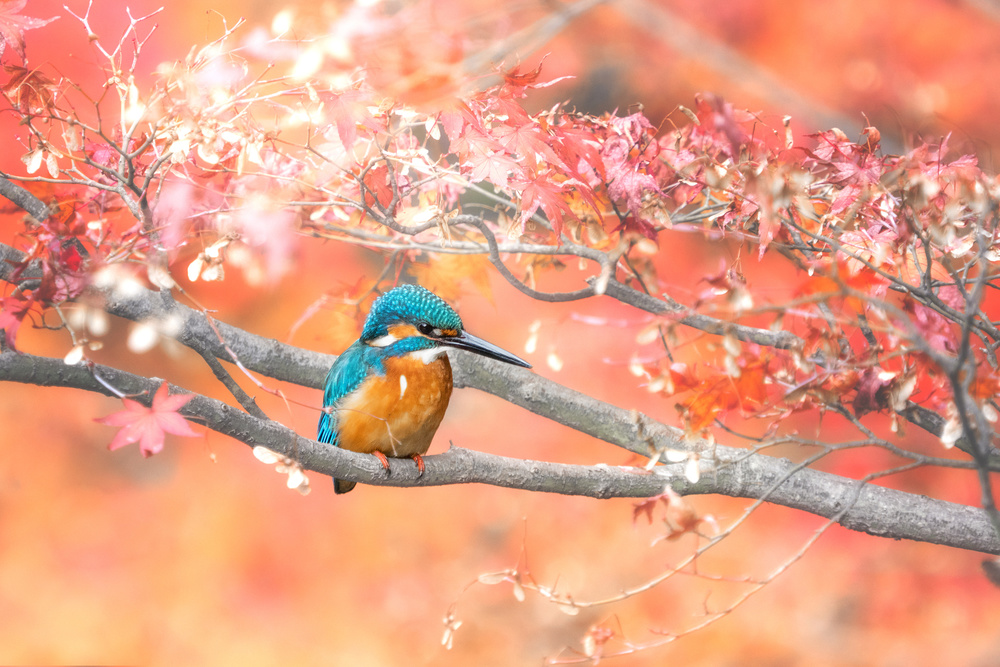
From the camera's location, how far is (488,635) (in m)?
4.69

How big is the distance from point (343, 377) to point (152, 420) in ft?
2.79

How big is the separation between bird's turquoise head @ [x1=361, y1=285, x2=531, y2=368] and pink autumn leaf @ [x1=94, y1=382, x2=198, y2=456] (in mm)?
807

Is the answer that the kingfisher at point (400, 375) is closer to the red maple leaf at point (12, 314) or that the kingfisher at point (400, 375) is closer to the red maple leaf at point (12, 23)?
the red maple leaf at point (12, 314)

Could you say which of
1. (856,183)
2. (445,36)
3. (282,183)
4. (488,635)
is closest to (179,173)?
(282,183)

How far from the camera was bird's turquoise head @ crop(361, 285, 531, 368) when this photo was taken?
6.52 ft

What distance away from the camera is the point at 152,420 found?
131 cm

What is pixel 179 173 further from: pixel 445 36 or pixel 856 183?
pixel 856 183

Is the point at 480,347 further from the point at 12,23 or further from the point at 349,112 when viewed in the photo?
the point at 12,23

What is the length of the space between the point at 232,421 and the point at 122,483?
13.9 feet

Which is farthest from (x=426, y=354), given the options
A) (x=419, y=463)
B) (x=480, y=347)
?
(x=419, y=463)

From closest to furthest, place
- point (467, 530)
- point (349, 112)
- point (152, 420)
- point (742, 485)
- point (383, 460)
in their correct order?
point (152, 420)
point (349, 112)
point (383, 460)
point (742, 485)
point (467, 530)

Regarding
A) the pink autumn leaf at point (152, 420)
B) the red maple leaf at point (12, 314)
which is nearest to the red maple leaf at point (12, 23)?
the red maple leaf at point (12, 314)

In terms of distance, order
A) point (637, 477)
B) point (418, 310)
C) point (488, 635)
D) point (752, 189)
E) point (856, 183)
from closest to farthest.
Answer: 1. point (752, 189)
2. point (856, 183)
3. point (637, 477)
4. point (418, 310)
5. point (488, 635)

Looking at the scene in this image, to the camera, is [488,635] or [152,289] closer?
[152,289]
